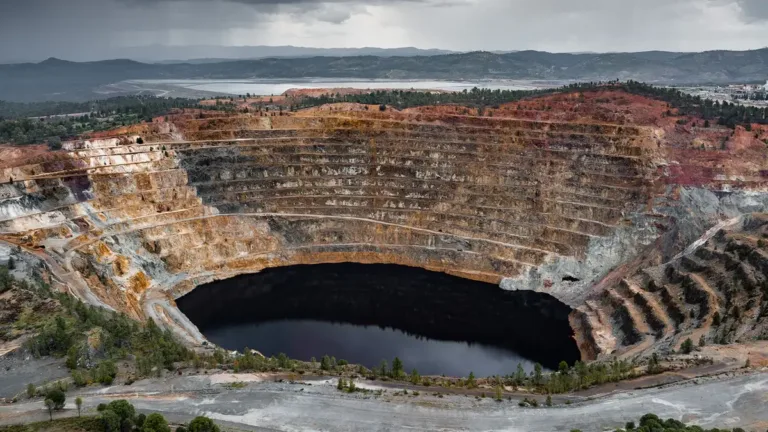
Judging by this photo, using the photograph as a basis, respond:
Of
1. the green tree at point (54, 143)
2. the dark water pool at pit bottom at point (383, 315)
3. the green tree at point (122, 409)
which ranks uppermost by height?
the green tree at point (54, 143)

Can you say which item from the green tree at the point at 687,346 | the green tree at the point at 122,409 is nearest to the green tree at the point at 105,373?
the green tree at the point at 122,409

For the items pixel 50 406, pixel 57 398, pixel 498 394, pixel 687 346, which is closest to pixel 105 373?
pixel 50 406

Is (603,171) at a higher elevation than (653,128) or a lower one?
lower

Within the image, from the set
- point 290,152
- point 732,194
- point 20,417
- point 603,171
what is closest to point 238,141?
point 290,152

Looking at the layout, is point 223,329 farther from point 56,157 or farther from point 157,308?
point 56,157

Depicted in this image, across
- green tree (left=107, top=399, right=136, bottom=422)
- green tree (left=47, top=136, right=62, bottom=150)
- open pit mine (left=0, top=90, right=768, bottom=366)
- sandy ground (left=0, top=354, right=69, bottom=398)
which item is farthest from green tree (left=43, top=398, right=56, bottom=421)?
green tree (left=47, top=136, right=62, bottom=150)

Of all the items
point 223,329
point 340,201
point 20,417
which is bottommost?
point 223,329

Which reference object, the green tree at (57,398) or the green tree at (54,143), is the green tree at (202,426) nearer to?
the green tree at (57,398)
